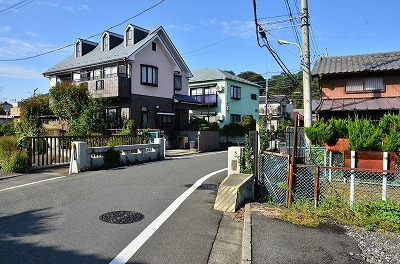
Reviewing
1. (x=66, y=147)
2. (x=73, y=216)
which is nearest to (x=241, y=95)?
(x=66, y=147)

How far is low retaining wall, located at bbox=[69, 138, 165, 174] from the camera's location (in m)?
11.2

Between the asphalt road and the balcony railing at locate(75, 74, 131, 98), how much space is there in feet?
43.5

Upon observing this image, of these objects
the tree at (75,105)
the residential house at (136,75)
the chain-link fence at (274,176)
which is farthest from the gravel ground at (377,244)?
the residential house at (136,75)

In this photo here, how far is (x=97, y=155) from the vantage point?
12.2m

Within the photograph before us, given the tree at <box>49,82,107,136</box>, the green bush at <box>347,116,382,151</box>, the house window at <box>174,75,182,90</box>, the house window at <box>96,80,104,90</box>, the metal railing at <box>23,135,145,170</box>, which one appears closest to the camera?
the green bush at <box>347,116,382,151</box>

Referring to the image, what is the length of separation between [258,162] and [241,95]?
29.4 meters

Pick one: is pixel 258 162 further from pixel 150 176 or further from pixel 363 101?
pixel 363 101

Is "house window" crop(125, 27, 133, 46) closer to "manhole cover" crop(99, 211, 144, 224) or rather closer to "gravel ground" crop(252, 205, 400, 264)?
"manhole cover" crop(99, 211, 144, 224)

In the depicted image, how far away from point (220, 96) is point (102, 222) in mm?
29876

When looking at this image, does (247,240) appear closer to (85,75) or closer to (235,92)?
(85,75)

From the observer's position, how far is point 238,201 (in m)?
6.80

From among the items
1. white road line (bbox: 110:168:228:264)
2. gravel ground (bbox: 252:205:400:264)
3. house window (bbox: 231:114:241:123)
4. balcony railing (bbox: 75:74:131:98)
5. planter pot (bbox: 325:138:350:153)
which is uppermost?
balcony railing (bbox: 75:74:131:98)

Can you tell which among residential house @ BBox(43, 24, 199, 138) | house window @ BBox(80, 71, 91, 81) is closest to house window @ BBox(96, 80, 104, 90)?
residential house @ BBox(43, 24, 199, 138)

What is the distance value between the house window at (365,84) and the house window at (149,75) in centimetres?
1452
